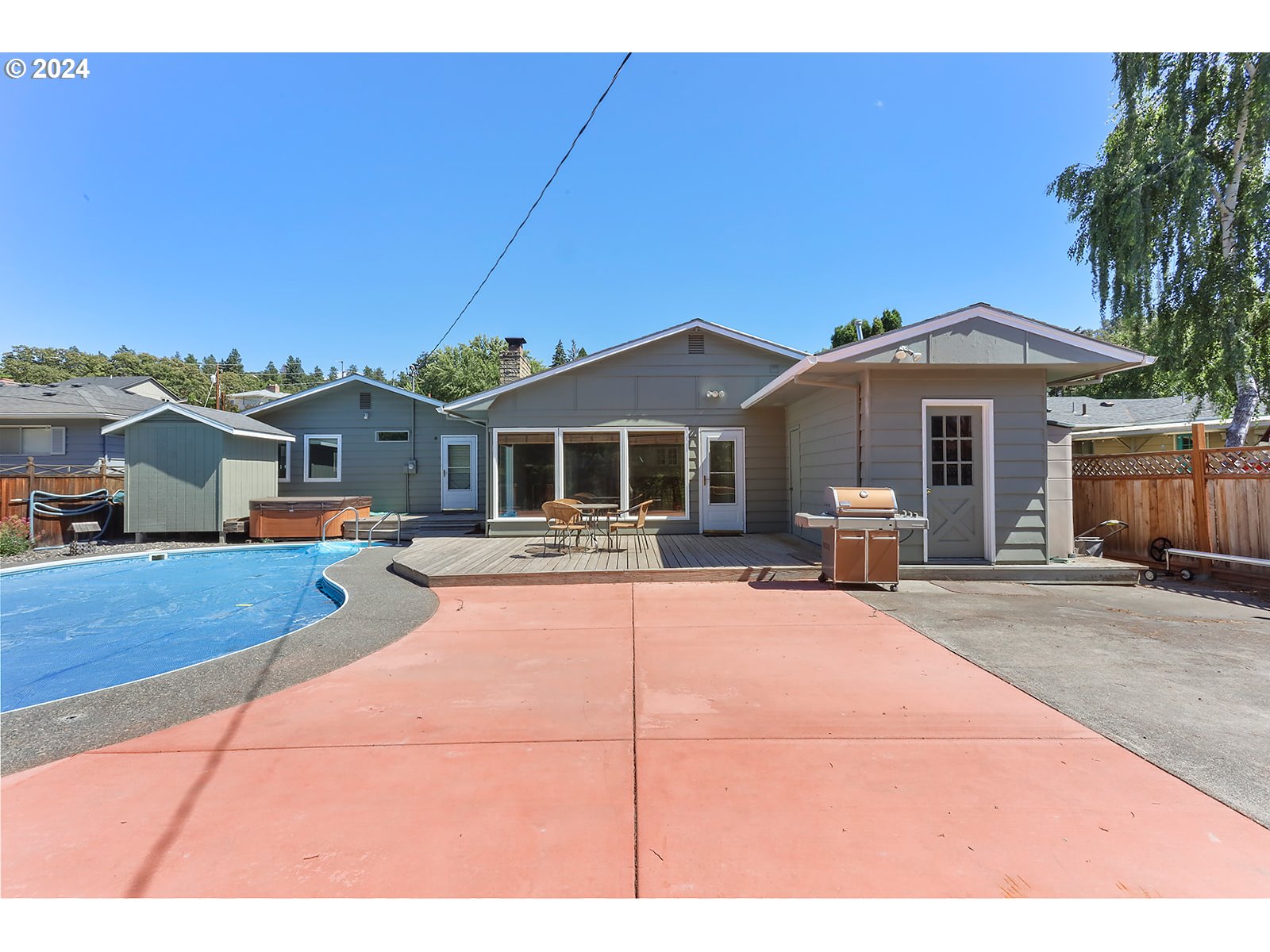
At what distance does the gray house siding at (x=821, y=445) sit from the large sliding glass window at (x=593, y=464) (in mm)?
3323

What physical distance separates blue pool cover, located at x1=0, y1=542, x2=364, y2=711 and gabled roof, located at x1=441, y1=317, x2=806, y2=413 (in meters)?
3.99

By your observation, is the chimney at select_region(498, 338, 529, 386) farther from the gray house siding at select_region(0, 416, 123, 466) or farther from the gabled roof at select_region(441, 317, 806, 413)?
the gray house siding at select_region(0, 416, 123, 466)

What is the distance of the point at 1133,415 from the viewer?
15.6 metres

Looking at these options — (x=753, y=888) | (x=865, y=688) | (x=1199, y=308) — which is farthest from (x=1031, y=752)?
(x=1199, y=308)

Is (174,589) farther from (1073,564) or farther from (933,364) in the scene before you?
(1073,564)

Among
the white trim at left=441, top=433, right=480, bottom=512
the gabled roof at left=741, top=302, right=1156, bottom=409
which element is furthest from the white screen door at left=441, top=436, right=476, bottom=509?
the gabled roof at left=741, top=302, right=1156, bottom=409

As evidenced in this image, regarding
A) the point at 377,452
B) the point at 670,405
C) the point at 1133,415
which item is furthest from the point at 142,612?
the point at 1133,415

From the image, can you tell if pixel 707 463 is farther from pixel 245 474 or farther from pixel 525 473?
pixel 245 474

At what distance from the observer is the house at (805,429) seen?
6543mm

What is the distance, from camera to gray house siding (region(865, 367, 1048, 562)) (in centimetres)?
686

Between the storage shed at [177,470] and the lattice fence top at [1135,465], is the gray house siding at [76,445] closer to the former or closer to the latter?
the storage shed at [177,470]

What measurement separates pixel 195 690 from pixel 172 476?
10.1 metres

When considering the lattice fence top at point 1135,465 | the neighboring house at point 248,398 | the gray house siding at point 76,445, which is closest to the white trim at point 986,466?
the lattice fence top at point 1135,465
